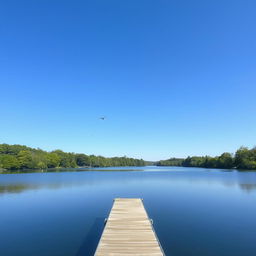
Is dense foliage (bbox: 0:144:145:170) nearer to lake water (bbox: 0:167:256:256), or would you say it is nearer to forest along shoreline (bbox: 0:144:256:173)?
forest along shoreline (bbox: 0:144:256:173)

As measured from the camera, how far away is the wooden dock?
7.50 meters

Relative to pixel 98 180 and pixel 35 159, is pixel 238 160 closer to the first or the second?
pixel 98 180

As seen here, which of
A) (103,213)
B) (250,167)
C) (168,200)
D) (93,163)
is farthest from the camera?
(93,163)

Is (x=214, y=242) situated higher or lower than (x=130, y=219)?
lower

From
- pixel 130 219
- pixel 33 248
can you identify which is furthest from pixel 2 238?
pixel 130 219

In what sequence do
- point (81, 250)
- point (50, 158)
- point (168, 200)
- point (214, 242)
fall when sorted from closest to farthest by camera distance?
point (81, 250) < point (214, 242) < point (168, 200) < point (50, 158)

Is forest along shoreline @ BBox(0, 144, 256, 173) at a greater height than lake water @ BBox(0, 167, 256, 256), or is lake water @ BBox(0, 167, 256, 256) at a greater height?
forest along shoreline @ BBox(0, 144, 256, 173)

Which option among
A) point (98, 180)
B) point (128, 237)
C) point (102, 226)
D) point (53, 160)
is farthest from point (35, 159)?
point (128, 237)

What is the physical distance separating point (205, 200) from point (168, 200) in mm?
4102

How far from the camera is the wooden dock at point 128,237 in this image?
750cm

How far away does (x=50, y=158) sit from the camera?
11981 centimetres

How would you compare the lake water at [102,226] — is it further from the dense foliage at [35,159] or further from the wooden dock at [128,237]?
the dense foliage at [35,159]

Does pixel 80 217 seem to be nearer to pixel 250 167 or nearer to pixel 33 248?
pixel 33 248

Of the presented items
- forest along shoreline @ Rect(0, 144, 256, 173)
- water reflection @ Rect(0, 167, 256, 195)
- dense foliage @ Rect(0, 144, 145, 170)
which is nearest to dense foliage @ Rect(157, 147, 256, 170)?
forest along shoreline @ Rect(0, 144, 256, 173)
